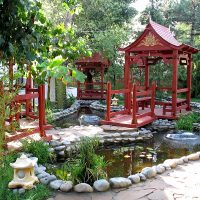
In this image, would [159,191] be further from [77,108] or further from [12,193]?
[77,108]

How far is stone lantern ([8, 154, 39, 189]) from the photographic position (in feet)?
14.8

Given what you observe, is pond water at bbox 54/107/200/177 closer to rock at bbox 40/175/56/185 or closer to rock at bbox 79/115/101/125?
rock at bbox 40/175/56/185

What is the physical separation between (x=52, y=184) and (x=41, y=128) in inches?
100

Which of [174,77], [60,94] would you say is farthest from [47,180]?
[60,94]

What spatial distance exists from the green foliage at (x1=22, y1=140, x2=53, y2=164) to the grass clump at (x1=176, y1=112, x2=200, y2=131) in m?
5.22

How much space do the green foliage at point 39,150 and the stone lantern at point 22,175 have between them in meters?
1.52

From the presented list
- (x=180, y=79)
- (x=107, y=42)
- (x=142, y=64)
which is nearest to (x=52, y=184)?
(x=142, y=64)

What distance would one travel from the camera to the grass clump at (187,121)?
1015 cm

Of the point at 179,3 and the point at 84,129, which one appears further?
the point at 179,3

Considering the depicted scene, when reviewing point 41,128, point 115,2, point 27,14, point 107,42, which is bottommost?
point 41,128

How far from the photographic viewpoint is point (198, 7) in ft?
80.2

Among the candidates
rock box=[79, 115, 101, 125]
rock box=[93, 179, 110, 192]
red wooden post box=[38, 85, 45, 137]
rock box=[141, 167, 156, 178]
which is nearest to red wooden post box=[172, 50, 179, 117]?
rock box=[79, 115, 101, 125]

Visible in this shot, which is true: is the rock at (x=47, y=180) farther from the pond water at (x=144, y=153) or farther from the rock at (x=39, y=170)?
the pond water at (x=144, y=153)

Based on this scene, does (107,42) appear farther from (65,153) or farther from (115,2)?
(65,153)
